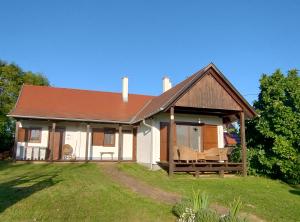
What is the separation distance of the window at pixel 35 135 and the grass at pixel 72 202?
8.74 meters

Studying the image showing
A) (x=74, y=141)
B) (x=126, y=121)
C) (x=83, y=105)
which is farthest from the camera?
(x=83, y=105)

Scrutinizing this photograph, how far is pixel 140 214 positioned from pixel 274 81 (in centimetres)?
1220

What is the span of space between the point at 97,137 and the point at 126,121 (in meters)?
2.64

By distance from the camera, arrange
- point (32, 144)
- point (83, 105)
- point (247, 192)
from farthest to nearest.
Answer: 1. point (83, 105)
2. point (32, 144)
3. point (247, 192)

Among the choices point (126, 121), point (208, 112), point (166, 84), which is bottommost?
point (126, 121)

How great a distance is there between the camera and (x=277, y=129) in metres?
16.1

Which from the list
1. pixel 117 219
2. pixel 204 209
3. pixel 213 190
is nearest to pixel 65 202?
pixel 117 219

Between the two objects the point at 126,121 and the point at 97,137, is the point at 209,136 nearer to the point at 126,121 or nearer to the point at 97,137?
the point at 126,121

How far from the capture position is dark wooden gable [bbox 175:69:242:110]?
16234mm

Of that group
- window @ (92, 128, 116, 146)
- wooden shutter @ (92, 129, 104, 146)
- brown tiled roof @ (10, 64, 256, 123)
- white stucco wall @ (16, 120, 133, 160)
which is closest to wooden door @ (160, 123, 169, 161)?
brown tiled roof @ (10, 64, 256, 123)

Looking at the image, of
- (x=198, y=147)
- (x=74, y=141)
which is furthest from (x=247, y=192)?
(x=74, y=141)

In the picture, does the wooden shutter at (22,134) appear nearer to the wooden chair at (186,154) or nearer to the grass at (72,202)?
the grass at (72,202)

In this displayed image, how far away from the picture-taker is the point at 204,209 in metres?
6.93

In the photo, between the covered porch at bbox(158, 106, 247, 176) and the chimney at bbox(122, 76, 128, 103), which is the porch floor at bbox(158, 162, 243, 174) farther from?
the chimney at bbox(122, 76, 128, 103)
